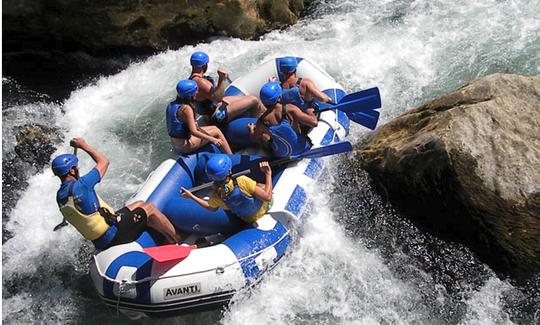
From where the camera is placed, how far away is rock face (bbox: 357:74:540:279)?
4754mm

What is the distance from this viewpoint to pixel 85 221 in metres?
4.86

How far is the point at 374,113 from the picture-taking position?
20.2ft

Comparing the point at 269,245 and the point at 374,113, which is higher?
the point at 374,113

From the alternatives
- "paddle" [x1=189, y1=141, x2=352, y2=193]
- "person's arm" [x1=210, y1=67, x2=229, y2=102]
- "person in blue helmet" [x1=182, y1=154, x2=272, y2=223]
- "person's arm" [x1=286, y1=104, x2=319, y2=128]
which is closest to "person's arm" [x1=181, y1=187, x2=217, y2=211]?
"person in blue helmet" [x1=182, y1=154, x2=272, y2=223]

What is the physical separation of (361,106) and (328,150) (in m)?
0.71

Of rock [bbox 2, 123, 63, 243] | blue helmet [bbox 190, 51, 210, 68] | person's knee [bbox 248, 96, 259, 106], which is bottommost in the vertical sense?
rock [bbox 2, 123, 63, 243]

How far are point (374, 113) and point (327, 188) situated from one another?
1007mm

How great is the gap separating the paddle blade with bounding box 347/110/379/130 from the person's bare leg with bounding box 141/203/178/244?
2.34 meters

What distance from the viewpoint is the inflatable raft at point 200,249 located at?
475 cm

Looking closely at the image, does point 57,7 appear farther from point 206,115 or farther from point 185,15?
point 206,115

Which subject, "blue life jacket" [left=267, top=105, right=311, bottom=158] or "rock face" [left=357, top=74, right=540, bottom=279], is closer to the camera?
"rock face" [left=357, top=74, right=540, bottom=279]

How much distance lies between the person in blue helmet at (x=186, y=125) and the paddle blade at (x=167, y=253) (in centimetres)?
136

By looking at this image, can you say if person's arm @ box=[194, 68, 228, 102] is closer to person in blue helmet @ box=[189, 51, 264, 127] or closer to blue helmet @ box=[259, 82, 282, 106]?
person in blue helmet @ box=[189, 51, 264, 127]

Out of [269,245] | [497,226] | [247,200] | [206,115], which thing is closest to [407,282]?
[497,226]
